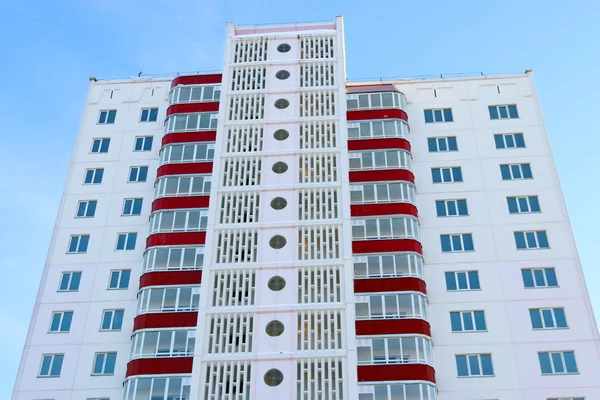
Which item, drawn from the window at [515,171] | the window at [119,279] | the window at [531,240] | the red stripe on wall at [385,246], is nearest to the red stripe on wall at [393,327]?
the red stripe on wall at [385,246]

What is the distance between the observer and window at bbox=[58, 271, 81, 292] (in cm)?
5209

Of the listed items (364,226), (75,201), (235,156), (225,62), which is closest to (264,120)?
(235,156)

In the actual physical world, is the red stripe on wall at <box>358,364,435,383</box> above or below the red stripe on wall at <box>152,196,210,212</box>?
below

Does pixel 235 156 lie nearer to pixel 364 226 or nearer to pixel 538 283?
pixel 364 226

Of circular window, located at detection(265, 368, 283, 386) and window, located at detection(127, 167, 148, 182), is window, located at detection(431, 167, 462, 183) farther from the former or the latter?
window, located at detection(127, 167, 148, 182)

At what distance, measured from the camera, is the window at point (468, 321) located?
48.8 metres

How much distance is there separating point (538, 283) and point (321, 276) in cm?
1552

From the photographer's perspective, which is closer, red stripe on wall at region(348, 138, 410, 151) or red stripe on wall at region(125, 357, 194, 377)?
red stripe on wall at region(125, 357, 194, 377)

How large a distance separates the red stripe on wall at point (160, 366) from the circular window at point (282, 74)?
81.6 feet

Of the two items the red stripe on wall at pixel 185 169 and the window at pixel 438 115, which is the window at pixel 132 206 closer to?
the red stripe on wall at pixel 185 169

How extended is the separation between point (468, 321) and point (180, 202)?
2266 centimetres

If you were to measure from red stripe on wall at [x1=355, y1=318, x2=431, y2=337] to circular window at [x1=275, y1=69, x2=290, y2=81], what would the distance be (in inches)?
879

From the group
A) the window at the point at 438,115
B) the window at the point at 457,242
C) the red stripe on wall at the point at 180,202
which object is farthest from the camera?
the window at the point at 438,115

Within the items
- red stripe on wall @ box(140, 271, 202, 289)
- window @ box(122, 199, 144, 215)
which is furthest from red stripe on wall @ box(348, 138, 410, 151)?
window @ box(122, 199, 144, 215)
